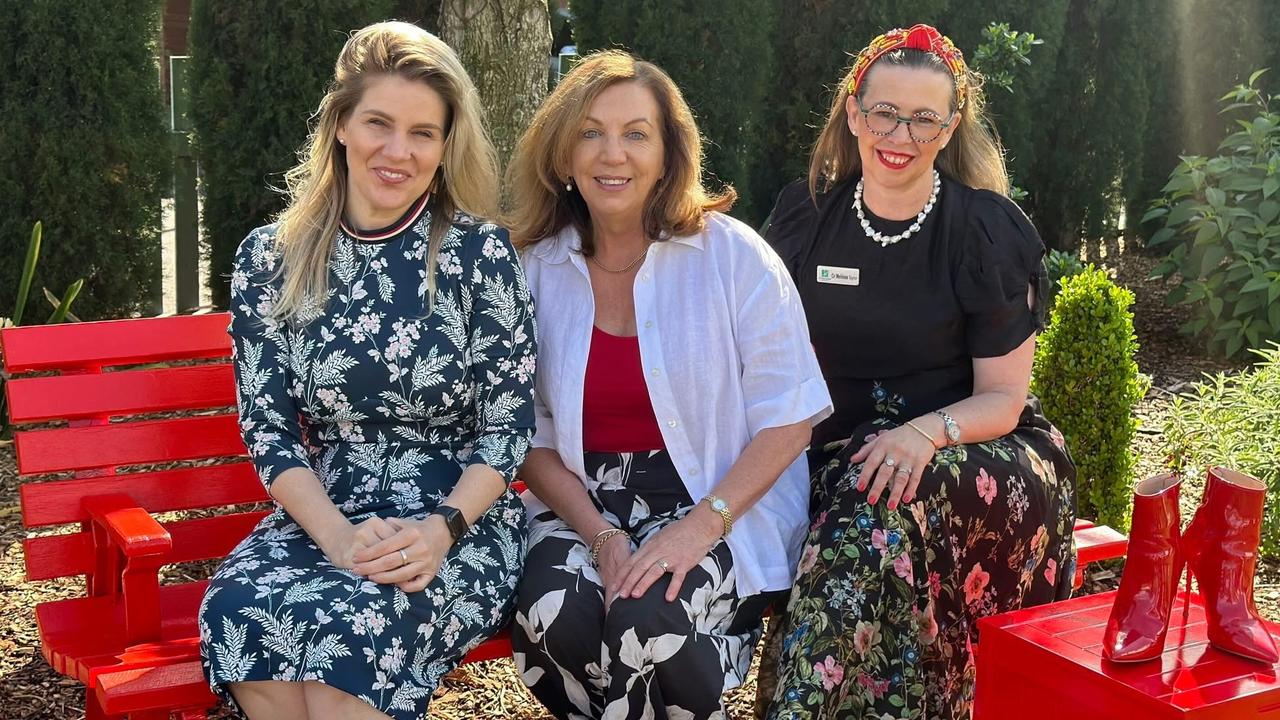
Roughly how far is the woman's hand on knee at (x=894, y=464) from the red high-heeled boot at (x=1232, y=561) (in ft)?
1.91

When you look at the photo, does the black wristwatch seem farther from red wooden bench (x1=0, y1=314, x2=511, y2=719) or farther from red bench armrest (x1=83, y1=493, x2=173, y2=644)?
red bench armrest (x1=83, y1=493, x2=173, y2=644)

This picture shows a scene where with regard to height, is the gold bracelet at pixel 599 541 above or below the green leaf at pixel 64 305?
below

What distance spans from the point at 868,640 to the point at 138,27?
14.7ft

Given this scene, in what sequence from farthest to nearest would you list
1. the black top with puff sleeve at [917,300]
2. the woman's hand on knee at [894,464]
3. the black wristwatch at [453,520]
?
1. the black top with puff sleeve at [917,300]
2. the woman's hand on knee at [894,464]
3. the black wristwatch at [453,520]

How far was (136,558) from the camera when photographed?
103 inches

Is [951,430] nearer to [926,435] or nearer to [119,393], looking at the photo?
[926,435]

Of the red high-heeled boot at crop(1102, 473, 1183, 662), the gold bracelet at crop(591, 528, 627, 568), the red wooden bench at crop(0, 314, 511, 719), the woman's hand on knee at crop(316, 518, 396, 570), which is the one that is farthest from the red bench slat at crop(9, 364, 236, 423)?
the red high-heeled boot at crop(1102, 473, 1183, 662)

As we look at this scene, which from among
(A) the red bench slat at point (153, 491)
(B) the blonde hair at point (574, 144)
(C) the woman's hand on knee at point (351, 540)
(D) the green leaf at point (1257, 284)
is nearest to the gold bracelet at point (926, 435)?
(B) the blonde hair at point (574, 144)

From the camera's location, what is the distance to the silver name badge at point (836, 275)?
322 centimetres

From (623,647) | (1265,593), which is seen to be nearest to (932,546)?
(623,647)

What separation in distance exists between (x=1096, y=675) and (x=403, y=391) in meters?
1.50

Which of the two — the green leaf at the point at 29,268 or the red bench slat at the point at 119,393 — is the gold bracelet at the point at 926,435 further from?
the green leaf at the point at 29,268

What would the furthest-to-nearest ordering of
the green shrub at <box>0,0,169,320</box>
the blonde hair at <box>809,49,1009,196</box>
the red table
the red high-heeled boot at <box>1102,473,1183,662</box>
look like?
1. the green shrub at <box>0,0,169,320</box>
2. the blonde hair at <box>809,49,1009,196</box>
3. the red high-heeled boot at <box>1102,473,1183,662</box>
4. the red table

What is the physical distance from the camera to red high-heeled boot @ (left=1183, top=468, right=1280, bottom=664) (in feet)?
7.91
